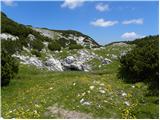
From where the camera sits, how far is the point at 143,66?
25828 mm

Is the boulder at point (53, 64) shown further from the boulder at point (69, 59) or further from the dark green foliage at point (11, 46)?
the dark green foliage at point (11, 46)

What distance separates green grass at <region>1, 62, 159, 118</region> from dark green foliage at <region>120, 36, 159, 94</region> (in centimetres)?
97

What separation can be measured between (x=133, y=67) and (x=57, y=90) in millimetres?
5976

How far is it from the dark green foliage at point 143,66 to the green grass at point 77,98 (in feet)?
3.18

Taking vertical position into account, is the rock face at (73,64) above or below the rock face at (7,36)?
below

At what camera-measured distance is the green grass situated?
20.2 meters

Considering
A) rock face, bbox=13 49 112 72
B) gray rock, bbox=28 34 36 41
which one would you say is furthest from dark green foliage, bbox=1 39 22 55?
gray rock, bbox=28 34 36 41

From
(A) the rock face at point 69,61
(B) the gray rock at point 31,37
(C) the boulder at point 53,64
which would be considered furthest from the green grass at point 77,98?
(B) the gray rock at point 31,37

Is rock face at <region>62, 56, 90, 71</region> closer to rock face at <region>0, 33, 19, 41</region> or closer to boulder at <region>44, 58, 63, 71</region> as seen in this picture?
boulder at <region>44, 58, 63, 71</region>

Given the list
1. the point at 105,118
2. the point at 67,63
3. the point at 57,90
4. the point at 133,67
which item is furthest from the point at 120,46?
the point at 105,118

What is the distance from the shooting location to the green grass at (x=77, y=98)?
Answer: 2016 cm

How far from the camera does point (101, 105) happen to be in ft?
68.1

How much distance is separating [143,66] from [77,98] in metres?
6.26

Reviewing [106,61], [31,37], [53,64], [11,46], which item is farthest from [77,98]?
[31,37]
